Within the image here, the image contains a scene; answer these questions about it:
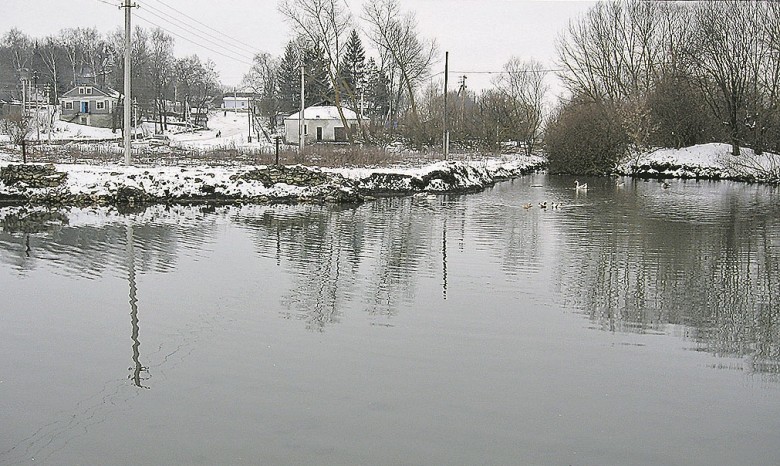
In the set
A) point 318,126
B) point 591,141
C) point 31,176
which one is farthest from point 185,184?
point 318,126

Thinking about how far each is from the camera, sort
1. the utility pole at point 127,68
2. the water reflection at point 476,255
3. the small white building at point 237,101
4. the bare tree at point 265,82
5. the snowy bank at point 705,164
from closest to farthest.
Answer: the water reflection at point 476,255 → the utility pole at point 127,68 → the snowy bank at point 705,164 → the bare tree at point 265,82 → the small white building at point 237,101

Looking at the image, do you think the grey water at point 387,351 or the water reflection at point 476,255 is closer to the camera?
the grey water at point 387,351

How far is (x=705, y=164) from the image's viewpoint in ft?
145

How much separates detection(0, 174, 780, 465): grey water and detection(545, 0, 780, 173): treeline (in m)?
30.4

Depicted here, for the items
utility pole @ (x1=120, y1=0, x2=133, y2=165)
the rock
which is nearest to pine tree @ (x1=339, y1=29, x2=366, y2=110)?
utility pole @ (x1=120, y1=0, x2=133, y2=165)

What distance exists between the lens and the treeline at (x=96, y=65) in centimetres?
9544

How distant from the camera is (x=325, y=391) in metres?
6.43

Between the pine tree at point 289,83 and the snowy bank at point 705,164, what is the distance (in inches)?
1397

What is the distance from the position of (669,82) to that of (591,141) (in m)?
6.35

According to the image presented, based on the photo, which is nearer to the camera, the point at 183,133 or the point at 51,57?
the point at 183,133

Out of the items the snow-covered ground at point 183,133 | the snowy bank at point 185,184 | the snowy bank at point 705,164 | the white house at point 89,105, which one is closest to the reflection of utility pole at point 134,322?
the snowy bank at point 185,184

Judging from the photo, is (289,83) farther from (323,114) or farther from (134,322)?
(134,322)

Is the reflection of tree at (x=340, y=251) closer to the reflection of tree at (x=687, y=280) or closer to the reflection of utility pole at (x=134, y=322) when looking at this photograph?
the reflection of utility pole at (x=134, y=322)

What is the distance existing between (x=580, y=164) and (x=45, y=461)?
45197 millimetres
